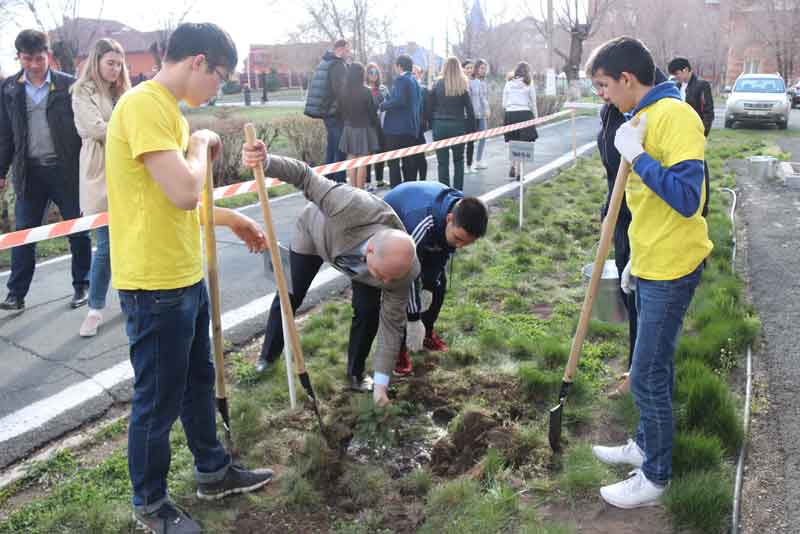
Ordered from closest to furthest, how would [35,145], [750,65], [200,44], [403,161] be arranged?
[200,44], [35,145], [403,161], [750,65]

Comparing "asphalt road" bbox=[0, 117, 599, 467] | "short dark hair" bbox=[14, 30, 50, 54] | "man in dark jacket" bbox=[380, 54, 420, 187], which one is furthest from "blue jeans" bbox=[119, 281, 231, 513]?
"man in dark jacket" bbox=[380, 54, 420, 187]

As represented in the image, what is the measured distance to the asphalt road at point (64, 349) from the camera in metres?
3.83

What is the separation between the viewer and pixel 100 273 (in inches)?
200

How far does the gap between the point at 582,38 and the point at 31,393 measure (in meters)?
40.8

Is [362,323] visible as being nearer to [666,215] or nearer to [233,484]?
[233,484]

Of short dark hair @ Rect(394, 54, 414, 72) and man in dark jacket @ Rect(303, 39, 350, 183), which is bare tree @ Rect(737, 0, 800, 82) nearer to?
short dark hair @ Rect(394, 54, 414, 72)

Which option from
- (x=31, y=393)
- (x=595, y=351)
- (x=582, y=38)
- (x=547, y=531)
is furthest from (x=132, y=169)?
(x=582, y=38)

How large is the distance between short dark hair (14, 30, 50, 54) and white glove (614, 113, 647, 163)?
4.31m

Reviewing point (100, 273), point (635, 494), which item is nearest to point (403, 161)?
point (100, 273)

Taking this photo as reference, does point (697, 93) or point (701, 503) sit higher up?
point (697, 93)

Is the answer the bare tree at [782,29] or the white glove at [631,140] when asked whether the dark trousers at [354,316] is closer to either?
the white glove at [631,140]

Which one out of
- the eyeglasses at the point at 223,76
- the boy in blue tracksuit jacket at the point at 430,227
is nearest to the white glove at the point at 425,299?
the boy in blue tracksuit jacket at the point at 430,227

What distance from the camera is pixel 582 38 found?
40.5 m

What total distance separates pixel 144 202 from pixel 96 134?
2907 mm
